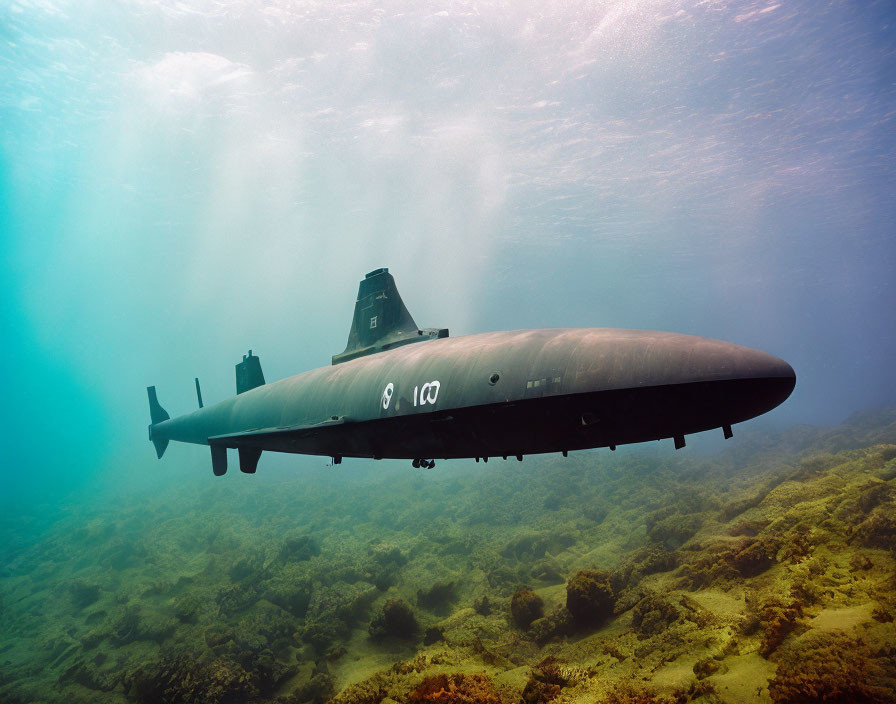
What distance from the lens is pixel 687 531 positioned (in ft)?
33.5

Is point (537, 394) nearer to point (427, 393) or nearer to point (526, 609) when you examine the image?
point (427, 393)

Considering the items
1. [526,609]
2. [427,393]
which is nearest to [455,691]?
[526,609]

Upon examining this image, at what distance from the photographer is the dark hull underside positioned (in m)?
3.13

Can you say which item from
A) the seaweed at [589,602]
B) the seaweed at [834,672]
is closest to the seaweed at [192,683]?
the seaweed at [589,602]

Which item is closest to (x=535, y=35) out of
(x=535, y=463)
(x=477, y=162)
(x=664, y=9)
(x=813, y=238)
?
(x=664, y=9)

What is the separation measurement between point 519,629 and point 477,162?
3637cm

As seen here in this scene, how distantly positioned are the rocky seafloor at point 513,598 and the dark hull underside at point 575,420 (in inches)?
96.4

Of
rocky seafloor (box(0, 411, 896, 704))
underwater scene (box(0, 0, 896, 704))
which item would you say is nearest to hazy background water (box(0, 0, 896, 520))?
underwater scene (box(0, 0, 896, 704))

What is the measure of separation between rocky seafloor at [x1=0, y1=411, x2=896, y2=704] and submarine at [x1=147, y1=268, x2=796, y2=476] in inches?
102

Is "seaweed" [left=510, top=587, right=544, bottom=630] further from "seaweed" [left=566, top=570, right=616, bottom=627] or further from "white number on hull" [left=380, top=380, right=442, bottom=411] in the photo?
"white number on hull" [left=380, top=380, right=442, bottom=411]

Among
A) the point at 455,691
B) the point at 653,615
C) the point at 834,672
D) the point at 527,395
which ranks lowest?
the point at 653,615

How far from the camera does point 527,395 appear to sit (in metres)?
3.75

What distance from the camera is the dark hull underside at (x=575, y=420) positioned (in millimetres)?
3127

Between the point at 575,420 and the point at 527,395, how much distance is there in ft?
1.58
